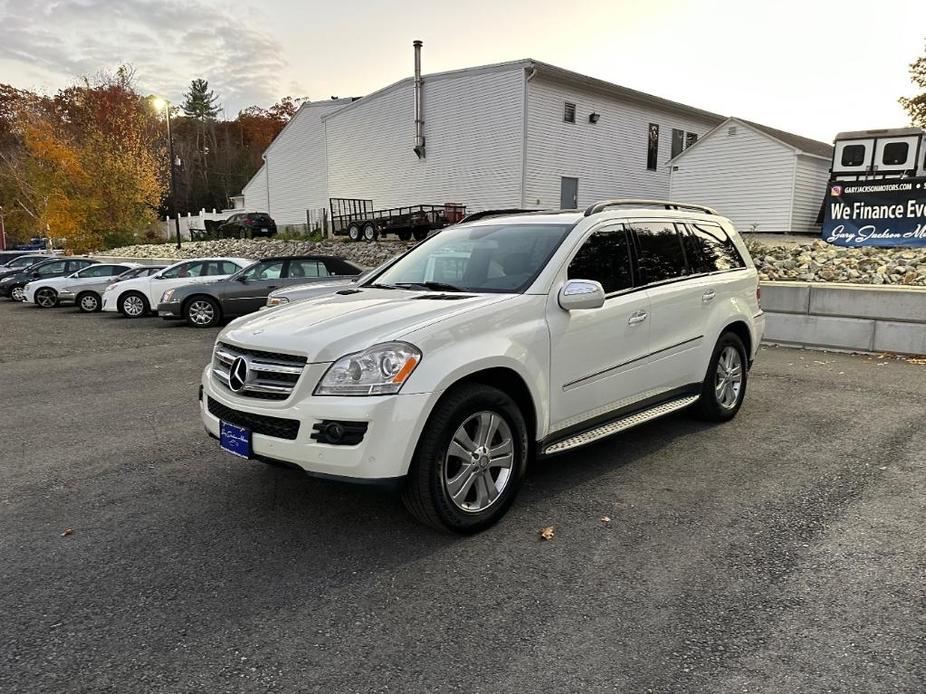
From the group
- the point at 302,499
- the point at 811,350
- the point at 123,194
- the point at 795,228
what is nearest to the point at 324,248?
the point at 123,194

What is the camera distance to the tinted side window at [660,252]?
192 inches

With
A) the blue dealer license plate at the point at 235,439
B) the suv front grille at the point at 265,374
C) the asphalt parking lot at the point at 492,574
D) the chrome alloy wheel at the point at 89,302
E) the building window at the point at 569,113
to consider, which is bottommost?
the chrome alloy wheel at the point at 89,302

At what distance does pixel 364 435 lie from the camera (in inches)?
128

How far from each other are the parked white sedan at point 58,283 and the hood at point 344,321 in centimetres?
1777

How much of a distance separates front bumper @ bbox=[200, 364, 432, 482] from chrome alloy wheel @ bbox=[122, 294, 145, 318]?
1508 centimetres

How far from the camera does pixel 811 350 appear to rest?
9656 millimetres

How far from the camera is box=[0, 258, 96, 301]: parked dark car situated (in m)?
20.6

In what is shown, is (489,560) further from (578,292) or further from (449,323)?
(578,292)

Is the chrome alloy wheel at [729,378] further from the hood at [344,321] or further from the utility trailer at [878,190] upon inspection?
the utility trailer at [878,190]

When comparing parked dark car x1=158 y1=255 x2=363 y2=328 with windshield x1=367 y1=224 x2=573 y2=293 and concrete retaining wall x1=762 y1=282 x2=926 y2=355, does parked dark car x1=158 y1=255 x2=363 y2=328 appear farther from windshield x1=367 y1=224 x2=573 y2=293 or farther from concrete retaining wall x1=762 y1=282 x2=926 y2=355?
windshield x1=367 y1=224 x2=573 y2=293

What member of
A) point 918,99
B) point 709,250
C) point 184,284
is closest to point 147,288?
point 184,284

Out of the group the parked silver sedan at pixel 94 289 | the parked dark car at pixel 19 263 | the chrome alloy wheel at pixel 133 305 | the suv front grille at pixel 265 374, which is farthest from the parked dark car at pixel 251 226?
the suv front grille at pixel 265 374

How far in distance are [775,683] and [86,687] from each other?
2569 millimetres

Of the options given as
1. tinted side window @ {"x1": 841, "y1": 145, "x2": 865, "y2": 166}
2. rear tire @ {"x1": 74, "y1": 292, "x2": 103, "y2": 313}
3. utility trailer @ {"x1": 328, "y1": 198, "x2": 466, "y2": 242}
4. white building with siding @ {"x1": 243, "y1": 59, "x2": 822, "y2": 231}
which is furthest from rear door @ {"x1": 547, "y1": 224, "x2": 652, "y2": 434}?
white building with siding @ {"x1": 243, "y1": 59, "x2": 822, "y2": 231}
